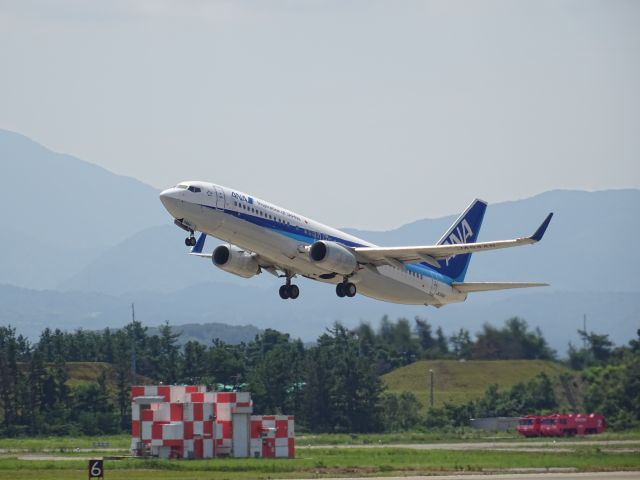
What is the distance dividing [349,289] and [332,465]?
328 inches

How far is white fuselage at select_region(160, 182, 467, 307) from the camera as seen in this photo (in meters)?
55.2

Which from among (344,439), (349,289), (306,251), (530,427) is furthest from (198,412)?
(530,427)

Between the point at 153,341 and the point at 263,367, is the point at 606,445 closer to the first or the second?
the point at 263,367

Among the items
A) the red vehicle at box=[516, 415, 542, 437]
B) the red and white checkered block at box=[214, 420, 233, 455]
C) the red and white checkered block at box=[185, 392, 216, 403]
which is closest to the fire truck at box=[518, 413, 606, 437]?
the red vehicle at box=[516, 415, 542, 437]

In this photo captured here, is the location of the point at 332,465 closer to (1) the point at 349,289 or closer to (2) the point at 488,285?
(1) the point at 349,289

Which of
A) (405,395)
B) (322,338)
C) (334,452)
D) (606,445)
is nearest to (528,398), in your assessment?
(405,395)

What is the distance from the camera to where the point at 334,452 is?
69625 millimetres

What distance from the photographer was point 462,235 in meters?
73.6

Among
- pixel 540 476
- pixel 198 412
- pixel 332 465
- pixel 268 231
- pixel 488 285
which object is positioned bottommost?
pixel 540 476

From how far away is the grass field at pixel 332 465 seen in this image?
54094 millimetres

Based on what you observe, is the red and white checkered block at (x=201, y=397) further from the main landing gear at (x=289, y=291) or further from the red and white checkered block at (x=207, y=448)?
the main landing gear at (x=289, y=291)

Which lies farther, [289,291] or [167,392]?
[167,392]

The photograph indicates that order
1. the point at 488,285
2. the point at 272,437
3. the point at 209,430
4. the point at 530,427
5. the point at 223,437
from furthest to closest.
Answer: the point at 530,427, the point at 272,437, the point at 223,437, the point at 209,430, the point at 488,285

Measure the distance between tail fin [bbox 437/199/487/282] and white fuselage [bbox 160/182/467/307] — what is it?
517cm
